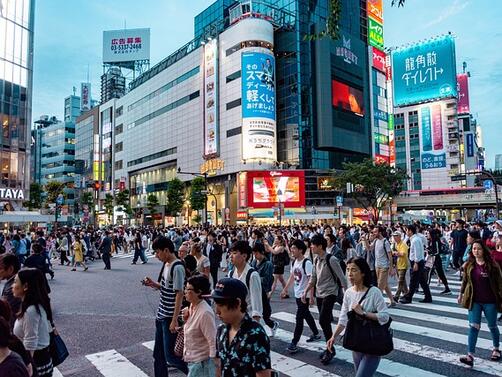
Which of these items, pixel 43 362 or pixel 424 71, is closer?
pixel 43 362

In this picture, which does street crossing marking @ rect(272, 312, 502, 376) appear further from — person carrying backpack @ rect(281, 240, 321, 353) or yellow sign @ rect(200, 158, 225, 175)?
yellow sign @ rect(200, 158, 225, 175)

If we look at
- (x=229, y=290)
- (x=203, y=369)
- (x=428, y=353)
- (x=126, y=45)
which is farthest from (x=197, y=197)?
(x=229, y=290)

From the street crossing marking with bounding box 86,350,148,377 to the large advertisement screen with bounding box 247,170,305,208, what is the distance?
45.6 m

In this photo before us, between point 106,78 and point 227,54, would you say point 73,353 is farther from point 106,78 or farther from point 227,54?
point 106,78

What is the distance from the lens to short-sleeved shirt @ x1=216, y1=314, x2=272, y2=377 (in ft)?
8.13

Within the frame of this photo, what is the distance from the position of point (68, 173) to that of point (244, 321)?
110720 millimetres

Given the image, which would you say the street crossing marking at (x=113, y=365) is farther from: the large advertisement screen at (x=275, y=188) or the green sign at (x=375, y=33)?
the green sign at (x=375, y=33)

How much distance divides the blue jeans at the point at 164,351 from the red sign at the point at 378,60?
7015 centimetres

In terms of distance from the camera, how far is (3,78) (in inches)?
1607

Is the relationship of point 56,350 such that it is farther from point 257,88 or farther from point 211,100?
point 211,100

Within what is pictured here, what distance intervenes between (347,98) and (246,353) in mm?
62004

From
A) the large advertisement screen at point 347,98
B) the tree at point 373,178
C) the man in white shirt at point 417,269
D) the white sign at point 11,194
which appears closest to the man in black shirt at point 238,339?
the man in white shirt at point 417,269

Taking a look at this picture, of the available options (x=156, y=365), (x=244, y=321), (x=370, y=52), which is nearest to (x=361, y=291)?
(x=244, y=321)

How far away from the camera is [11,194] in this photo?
41188 millimetres
